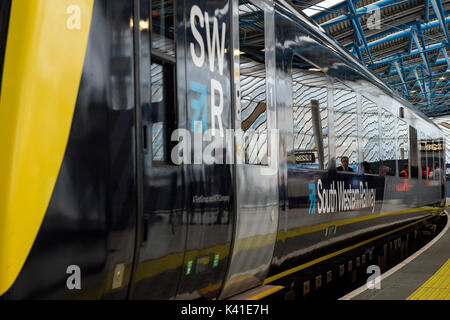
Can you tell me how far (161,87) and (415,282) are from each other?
16.4 feet

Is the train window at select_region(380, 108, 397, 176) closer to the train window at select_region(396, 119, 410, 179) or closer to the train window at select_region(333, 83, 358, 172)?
the train window at select_region(396, 119, 410, 179)

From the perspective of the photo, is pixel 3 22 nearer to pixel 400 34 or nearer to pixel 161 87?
pixel 161 87

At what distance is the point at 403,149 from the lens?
11789 mm

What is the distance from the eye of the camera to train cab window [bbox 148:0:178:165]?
329cm

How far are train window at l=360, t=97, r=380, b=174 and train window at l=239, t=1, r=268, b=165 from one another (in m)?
3.70

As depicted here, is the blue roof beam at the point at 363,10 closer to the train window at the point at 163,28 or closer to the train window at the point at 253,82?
the train window at the point at 253,82

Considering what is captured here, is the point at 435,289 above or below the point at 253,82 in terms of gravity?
below

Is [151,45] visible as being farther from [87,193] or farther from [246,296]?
[246,296]

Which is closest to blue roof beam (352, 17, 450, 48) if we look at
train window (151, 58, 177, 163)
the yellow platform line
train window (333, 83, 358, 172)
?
train window (333, 83, 358, 172)

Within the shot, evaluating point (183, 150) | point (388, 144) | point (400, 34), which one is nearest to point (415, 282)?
point (388, 144)

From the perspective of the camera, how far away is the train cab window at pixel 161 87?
10.8 ft

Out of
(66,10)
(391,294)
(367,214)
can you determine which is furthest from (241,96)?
(367,214)

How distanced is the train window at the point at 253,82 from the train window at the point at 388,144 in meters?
5.07

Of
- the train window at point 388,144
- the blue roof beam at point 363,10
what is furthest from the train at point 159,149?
the blue roof beam at point 363,10
